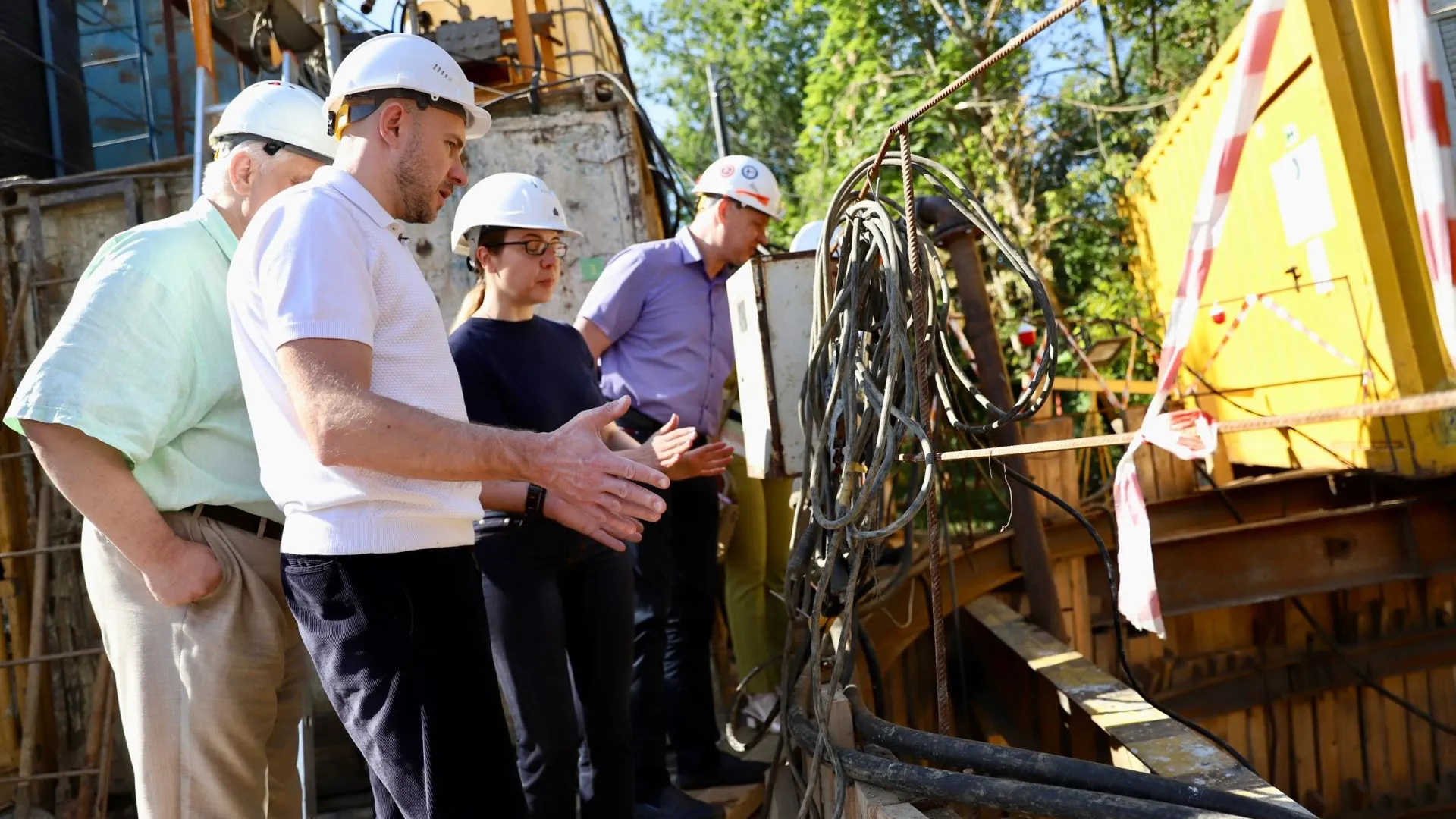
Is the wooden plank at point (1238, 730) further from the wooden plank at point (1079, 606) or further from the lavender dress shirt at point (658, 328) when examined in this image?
the lavender dress shirt at point (658, 328)

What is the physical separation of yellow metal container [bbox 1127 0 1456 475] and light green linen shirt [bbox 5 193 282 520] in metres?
5.10

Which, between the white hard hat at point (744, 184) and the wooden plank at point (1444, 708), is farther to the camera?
the wooden plank at point (1444, 708)

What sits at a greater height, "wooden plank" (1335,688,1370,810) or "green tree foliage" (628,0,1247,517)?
"green tree foliage" (628,0,1247,517)

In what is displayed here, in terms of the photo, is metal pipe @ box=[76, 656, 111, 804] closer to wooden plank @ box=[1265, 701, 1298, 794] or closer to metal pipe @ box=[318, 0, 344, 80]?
metal pipe @ box=[318, 0, 344, 80]

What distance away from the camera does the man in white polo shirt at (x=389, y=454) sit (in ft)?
5.58

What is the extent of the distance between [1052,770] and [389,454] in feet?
5.11

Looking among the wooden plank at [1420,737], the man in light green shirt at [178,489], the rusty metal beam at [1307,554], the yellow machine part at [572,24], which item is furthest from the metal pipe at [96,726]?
the wooden plank at [1420,737]

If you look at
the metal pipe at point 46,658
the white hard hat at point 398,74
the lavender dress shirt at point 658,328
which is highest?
the white hard hat at point 398,74

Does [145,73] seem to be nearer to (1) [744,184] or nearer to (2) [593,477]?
(1) [744,184]

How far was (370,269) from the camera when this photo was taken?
189 centimetres

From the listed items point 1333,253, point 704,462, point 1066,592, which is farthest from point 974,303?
point 1333,253

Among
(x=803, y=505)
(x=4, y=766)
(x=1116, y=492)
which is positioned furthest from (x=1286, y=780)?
(x=4, y=766)

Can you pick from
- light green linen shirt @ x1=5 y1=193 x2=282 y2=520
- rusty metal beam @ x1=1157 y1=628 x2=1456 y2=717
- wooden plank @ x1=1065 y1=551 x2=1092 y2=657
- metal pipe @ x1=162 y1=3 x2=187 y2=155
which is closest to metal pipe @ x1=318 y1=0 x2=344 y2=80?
light green linen shirt @ x1=5 y1=193 x2=282 y2=520

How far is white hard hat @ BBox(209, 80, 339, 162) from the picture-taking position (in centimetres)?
247
